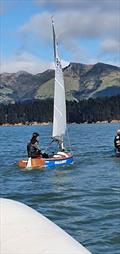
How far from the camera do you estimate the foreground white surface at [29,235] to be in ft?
12.2

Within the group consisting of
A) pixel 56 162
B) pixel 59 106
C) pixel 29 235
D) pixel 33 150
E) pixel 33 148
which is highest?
pixel 59 106

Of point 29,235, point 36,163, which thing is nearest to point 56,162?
point 36,163

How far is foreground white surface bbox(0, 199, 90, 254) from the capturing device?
3.71 m

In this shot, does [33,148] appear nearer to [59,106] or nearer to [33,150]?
[33,150]

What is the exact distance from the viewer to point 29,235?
394 cm

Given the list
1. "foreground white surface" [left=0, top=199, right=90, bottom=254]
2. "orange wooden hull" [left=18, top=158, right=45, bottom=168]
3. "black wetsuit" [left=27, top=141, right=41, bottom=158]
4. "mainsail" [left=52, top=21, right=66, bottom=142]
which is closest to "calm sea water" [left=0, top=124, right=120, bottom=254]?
"orange wooden hull" [left=18, top=158, right=45, bottom=168]

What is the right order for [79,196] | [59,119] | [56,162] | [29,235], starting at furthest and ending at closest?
[59,119], [56,162], [79,196], [29,235]

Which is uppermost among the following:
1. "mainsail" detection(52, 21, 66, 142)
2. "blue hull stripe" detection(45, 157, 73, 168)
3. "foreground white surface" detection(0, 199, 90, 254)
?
"mainsail" detection(52, 21, 66, 142)

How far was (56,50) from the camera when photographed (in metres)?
38.3

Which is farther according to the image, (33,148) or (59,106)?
(59,106)

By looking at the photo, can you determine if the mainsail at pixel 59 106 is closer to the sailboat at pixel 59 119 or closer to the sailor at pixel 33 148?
→ the sailboat at pixel 59 119

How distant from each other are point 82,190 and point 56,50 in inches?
796

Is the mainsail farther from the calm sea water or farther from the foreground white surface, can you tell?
the foreground white surface

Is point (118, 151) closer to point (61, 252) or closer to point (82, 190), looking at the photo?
point (82, 190)
